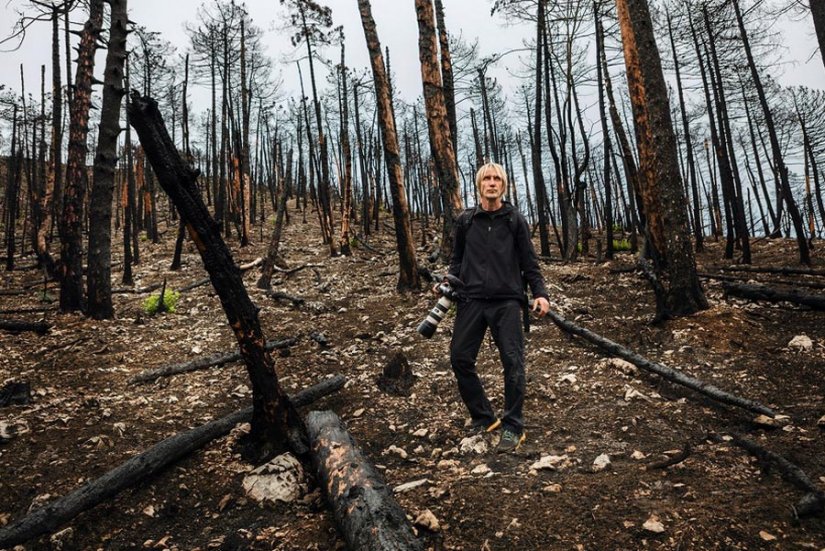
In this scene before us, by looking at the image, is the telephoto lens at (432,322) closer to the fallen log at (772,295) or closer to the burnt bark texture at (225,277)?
the burnt bark texture at (225,277)

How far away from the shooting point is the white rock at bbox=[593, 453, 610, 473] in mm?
2918

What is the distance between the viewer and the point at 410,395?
15.2ft

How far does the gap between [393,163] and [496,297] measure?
5.69m

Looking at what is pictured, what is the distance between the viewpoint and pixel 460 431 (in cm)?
375

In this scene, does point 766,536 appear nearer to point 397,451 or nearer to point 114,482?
point 397,451

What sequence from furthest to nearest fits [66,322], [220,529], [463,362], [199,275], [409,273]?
[199,275]
[409,273]
[66,322]
[463,362]
[220,529]

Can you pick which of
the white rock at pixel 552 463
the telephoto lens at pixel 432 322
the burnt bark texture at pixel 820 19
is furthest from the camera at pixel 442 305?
the burnt bark texture at pixel 820 19

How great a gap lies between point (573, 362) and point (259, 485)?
3725 millimetres

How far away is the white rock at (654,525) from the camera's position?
2.21 meters

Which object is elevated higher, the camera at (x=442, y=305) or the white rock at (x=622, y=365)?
the camera at (x=442, y=305)

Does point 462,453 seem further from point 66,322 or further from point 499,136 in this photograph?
point 499,136

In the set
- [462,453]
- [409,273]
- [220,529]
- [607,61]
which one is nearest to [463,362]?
[462,453]

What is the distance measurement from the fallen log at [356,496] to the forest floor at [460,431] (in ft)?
0.62

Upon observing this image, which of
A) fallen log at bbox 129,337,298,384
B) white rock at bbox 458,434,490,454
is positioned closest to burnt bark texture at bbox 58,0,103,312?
fallen log at bbox 129,337,298,384
